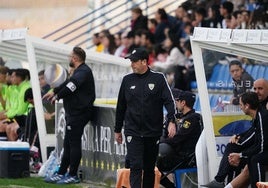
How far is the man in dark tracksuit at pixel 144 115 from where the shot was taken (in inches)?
518

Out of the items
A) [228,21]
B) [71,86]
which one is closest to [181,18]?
[228,21]

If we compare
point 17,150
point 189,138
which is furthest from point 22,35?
point 189,138

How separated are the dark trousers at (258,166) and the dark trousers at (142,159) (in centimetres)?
126

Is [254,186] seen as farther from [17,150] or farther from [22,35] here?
[22,35]

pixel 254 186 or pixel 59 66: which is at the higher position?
pixel 59 66

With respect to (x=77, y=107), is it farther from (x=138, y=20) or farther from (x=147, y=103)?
(x=138, y=20)

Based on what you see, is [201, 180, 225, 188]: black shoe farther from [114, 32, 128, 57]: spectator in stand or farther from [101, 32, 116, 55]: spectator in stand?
[101, 32, 116, 55]: spectator in stand

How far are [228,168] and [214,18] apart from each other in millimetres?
9364

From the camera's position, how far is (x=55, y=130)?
17719 mm

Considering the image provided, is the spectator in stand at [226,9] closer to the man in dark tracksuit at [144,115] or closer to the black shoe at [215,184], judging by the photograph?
the black shoe at [215,184]

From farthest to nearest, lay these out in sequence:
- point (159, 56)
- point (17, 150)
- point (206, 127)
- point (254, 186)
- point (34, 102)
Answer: point (159, 56) → point (34, 102) → point (17, 150) → point (206, 127) → point (254, 186)

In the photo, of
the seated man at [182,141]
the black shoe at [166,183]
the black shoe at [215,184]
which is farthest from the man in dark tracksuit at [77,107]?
the black shoe at [215,184]

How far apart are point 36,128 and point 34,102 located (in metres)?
0.54

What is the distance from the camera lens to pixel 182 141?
46.7 feet
